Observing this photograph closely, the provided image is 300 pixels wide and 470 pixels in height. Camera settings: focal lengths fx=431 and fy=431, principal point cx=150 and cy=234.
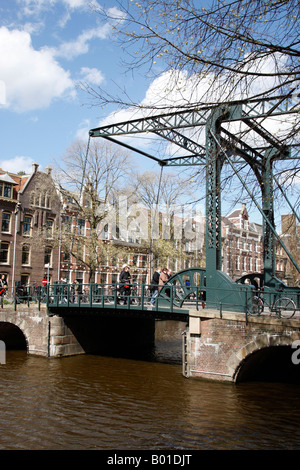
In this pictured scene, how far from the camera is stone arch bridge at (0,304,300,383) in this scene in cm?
1184

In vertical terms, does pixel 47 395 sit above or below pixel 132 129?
below

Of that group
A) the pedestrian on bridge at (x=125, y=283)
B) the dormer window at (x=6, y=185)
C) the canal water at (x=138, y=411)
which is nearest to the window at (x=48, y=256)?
the dormer window at (x=6, y=185)

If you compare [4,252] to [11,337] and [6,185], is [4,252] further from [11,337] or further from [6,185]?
[11,337]

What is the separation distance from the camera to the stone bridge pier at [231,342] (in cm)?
1154

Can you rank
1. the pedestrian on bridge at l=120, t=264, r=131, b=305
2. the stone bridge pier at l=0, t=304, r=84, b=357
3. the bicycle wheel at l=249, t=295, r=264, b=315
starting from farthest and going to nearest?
the stone bridge pier at l=0, t=304, r=84, b=357, the pedestrian on bridge at l=120, t=264, r=131, b=305, the bicycle wheel at l=249, t=295, r=264, b=315

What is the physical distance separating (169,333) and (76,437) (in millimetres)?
18374

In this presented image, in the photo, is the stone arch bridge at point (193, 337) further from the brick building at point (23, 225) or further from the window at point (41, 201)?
the window at point (41, 201)

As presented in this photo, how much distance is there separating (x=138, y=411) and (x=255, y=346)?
12.1 feet

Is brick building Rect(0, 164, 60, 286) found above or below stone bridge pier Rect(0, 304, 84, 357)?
above

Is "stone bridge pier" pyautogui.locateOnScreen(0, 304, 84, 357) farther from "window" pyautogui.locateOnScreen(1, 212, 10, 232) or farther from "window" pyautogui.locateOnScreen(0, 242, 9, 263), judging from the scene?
"window" pyautogui.locateOnScreen(1, 212, 10, 232)

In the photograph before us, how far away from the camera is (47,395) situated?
11570mm

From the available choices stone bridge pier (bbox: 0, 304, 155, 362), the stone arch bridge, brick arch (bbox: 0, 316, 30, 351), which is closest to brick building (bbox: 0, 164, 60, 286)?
stone bridge pier (bbox: 0, 304, 155, 362)
